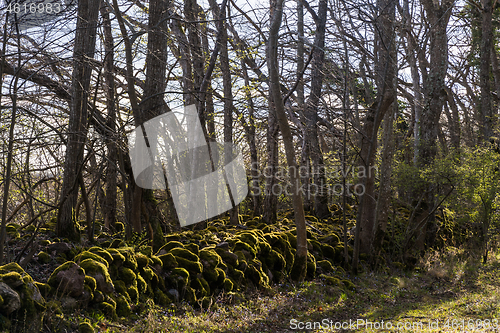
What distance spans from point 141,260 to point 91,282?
3.02 feet

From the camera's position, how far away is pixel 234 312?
5.13 metres

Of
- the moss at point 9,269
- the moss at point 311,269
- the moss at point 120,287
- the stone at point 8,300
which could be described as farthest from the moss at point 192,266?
the moss at point 311,269

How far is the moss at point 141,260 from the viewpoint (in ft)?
16.6

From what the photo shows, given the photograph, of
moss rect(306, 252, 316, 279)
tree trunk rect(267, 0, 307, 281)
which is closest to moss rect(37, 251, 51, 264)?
tree trunk rect(267, 0, 307, 281)

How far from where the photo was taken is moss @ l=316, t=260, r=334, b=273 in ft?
25.7

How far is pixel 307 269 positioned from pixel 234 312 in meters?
2.56

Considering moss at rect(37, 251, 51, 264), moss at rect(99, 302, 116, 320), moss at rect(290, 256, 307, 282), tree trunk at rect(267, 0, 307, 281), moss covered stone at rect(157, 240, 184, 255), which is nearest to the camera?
moss at rect(99, 302, 116, 320)

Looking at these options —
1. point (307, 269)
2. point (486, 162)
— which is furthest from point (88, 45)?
point (486, 162)

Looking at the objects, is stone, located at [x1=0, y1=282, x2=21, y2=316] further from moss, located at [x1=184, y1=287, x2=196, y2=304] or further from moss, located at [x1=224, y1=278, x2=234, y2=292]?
moss, located at [x1=224, y1=278, x2=234, y2=292]

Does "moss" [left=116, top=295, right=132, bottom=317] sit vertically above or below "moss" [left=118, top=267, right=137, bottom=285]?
below

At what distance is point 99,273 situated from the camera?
14.5 feet

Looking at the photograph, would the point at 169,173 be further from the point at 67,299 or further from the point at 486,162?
the point at 486,162

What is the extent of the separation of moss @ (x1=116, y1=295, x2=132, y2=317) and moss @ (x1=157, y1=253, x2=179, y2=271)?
103 centimetres

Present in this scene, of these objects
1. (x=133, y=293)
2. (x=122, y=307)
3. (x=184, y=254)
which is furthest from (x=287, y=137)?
(x=122, y=307)
